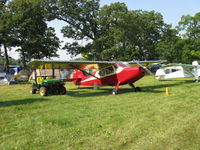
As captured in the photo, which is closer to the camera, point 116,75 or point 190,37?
point 116,75

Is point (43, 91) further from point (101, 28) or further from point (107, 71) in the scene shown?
point (101, 28)

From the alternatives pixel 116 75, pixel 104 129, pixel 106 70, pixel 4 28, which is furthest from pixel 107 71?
pixel 4 28

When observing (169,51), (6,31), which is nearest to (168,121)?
(6,31)

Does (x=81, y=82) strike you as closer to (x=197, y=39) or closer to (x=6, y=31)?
(x=6, y=31)

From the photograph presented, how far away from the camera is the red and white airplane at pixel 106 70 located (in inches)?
476

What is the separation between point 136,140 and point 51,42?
3519 centimetres

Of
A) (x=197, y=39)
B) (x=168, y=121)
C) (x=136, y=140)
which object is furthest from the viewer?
(x=197, y=39)

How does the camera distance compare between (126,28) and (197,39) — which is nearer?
(126,28)

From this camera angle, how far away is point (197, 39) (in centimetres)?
5075

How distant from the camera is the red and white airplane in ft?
39.7

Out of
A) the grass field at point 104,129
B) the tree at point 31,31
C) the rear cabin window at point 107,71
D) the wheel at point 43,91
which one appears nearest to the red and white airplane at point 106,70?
the rear cabin window at point 107,71

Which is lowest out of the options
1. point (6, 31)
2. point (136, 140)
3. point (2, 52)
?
point (136, 140)

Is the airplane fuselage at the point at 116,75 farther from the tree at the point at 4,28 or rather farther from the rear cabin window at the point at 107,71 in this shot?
the tree at the point at 4,28

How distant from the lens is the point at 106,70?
549 inches
